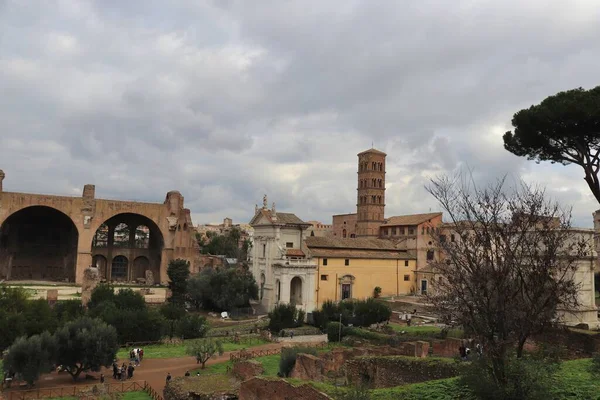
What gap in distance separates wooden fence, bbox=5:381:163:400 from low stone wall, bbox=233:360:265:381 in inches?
123

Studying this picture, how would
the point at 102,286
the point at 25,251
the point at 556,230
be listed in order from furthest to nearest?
the point at 25,251 → the point at 102,286 → the point at 556,230

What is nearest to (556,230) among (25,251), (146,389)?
(146,389)

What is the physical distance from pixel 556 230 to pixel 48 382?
2093cm

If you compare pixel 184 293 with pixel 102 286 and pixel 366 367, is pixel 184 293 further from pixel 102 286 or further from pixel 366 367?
pixel 366 367

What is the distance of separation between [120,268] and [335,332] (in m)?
35.1

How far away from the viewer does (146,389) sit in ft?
67.7

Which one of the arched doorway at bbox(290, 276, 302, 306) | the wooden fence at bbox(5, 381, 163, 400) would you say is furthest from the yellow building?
the wooden fence at bbox(5, 381, 163, 400)

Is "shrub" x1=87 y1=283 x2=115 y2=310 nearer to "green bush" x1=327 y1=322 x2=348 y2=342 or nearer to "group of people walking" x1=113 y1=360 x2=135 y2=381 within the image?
"group of people walking" x1=113 y1=360 x2=135 y2=381

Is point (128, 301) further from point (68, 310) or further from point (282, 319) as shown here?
point (282, 319)

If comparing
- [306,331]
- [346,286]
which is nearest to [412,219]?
[346,286]

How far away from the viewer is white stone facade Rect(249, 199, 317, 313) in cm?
4275

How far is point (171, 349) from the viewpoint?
29469mm

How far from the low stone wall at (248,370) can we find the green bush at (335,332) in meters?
13.6

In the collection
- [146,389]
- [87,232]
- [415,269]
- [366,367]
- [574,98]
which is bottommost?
[146,389]
